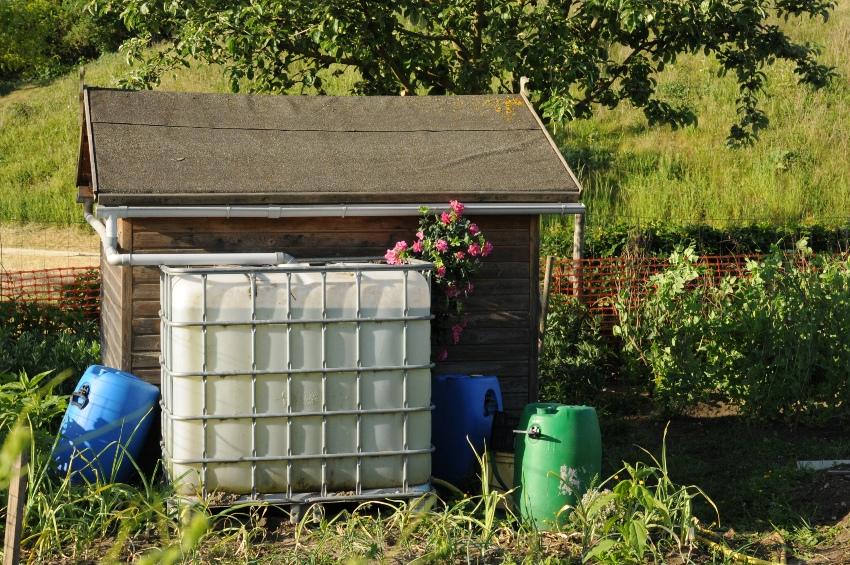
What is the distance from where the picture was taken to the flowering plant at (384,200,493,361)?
7.64 metres

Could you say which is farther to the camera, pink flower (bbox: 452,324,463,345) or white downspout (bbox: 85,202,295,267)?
pink flower (bbox: 452,324,463,345)

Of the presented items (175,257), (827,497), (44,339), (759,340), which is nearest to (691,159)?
(759,340)

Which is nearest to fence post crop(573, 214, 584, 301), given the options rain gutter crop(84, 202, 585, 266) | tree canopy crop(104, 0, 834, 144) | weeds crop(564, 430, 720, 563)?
tree canopy crop(104, 0, 834, 144)

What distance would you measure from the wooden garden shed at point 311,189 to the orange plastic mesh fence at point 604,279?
311cm

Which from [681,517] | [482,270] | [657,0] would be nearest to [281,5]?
[657,0]

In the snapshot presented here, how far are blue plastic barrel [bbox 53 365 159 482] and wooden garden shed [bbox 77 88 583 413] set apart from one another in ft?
2.16

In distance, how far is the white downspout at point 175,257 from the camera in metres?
7.26

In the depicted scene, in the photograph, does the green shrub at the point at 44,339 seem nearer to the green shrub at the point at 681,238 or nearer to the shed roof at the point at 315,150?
the shed roof at the point at 315,150

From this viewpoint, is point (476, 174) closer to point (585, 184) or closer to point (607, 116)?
point (585, 184)

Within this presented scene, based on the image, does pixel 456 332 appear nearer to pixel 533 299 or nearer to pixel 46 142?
pixel 533 299

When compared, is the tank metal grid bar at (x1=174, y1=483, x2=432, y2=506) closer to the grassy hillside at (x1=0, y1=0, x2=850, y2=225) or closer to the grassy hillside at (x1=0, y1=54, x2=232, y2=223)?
the grassy hillside at (x1=0, y1=0, x2=850, y2=225)

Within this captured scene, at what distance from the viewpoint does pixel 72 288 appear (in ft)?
43.0

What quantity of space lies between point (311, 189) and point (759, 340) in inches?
165

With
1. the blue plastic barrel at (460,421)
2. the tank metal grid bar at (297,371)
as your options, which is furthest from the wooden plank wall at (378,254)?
the tank metal grid bar at (297,371)
